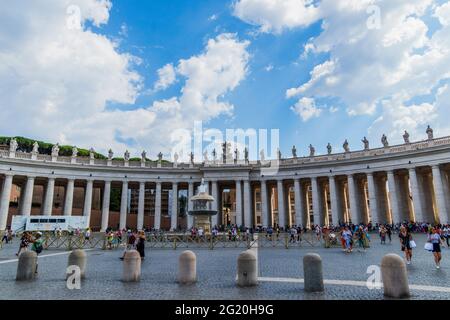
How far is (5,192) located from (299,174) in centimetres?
5265

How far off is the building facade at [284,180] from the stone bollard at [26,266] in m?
47.4

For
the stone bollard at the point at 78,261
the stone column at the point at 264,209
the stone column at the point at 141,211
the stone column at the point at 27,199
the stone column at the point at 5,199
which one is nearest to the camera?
the stone bollard at the point at 78,261

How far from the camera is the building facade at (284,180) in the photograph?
51938 mm

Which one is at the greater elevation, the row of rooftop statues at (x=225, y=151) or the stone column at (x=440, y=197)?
the row of rooftop statues at (x=225, y=151)

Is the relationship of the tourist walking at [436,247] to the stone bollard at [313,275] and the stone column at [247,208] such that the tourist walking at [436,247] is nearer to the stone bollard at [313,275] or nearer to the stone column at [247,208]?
the stone bollard at [313,275]

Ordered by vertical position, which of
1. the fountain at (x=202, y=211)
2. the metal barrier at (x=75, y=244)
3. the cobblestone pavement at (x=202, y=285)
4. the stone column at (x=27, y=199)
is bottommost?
the cobblestone pavement at (x=202, y=285)

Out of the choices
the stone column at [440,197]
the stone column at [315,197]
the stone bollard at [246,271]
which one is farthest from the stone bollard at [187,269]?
the stone column at [315,197]

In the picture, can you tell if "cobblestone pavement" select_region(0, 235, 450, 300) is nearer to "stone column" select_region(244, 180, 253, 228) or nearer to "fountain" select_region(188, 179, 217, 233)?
"fountain" select_region(188, 179, 217, 233)

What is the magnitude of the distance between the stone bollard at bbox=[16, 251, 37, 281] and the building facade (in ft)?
156

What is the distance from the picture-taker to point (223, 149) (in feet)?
227
